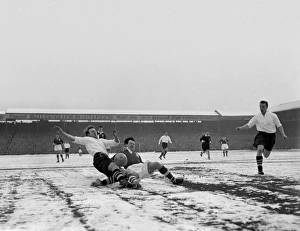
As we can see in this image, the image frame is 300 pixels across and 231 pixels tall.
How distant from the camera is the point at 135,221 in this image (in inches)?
96.8

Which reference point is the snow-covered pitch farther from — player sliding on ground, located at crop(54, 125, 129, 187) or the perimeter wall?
the perimeter wall

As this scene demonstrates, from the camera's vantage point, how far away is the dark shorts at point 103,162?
4988 mm

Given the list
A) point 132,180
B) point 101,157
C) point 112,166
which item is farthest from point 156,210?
point 101,157

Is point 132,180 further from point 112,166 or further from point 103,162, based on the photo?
point 103,162

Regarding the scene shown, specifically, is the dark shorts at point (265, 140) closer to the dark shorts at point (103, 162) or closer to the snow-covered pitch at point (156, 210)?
the snow-covered pitch at point (156, 210)

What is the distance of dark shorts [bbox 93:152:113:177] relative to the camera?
499cm

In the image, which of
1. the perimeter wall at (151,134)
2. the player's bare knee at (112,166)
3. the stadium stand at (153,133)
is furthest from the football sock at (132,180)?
the stadium stand at (153,133)

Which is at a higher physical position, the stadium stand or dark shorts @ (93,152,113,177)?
the stadium stand

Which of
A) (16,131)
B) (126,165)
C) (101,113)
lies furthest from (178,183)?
(16,131)

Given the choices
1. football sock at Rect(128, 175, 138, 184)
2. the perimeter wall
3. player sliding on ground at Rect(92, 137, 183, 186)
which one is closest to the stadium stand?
the perimeter wall

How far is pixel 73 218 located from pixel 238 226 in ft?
4.36

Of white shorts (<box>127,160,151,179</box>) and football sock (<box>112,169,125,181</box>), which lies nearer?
football sock (<box>112,169,125,181</box>)

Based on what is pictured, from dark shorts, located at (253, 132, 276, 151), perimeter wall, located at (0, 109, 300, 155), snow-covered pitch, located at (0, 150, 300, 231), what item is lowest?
snow-covered pitch, located at (0, 150, 300, 231)

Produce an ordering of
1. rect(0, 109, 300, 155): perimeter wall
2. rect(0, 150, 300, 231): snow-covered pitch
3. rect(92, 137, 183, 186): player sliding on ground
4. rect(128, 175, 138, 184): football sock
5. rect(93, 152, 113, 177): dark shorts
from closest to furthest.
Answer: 1. rect(0, 150, 300, 231): snow-covered pitch
2. rect(128, 175, 138, 184): football sock
3. rect(92, 137, 183, 186): player sliding on ground
4. rect(93, 152, 113, 177): dark shorts
5. rect(0, 109, 300, 155): perimeter wall
